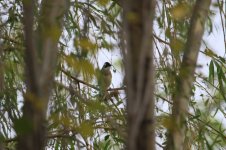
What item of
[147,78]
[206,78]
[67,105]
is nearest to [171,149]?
[147,78]

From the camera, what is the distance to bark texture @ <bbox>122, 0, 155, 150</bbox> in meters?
0.88

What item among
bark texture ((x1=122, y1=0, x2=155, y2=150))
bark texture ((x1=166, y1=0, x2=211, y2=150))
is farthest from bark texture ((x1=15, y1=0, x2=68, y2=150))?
bark texture ((x1=166, y1=0, x2=211, y2=150))

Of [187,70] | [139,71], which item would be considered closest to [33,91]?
[139,71]

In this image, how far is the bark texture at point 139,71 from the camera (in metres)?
0.88

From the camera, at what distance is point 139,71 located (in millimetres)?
899

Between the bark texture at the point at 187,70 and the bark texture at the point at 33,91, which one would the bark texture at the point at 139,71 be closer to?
the bark texture at the point at 33,91

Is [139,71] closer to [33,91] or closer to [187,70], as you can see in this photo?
[33,91]

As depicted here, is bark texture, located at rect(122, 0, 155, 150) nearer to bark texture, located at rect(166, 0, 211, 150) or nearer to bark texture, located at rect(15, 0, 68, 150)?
bark texture, located at rect(15, 0, 68, 150)

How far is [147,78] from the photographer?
91 centimetres

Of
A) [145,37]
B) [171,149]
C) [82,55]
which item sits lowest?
[171,149]

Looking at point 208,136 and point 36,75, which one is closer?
point 36,75

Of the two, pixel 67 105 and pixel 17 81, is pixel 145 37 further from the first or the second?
pixel 17 81

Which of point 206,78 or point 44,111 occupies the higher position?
point 206,78

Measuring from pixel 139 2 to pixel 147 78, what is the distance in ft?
0.44
